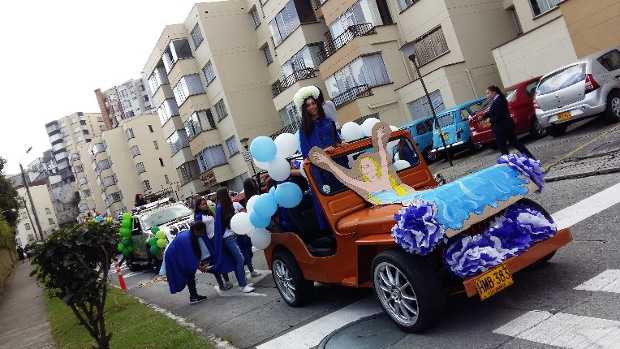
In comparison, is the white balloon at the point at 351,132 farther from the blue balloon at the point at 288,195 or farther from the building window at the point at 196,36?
the building window at the point at 196,36

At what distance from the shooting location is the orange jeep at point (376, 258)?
13.9 ft

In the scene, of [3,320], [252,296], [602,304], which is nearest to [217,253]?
[252,296]

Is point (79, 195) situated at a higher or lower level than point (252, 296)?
higher

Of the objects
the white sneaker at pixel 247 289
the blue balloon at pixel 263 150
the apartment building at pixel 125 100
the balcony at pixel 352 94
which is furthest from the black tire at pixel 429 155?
the apartment building at pixel 125 100

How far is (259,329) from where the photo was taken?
20.5 ft

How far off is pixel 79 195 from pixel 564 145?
119 meters

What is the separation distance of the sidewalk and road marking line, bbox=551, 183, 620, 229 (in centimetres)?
814

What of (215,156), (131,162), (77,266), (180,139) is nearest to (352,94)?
(215,156)

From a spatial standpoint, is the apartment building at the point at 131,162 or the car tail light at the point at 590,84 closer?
the car tail light at the point at 590,84

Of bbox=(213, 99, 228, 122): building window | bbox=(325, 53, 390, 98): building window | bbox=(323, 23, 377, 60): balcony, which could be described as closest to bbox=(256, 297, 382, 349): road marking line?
bbox=(325, 53, 390, 98): building window

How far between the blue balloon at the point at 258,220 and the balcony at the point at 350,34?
20.4 meters

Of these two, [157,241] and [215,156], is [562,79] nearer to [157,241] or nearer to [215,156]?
[157,241]

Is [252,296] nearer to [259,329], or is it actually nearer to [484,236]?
[259,329]

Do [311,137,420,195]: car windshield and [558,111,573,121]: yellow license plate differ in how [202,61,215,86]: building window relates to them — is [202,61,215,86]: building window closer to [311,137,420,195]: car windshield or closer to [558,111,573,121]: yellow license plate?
[558,111,573,121]: yellow license plate
